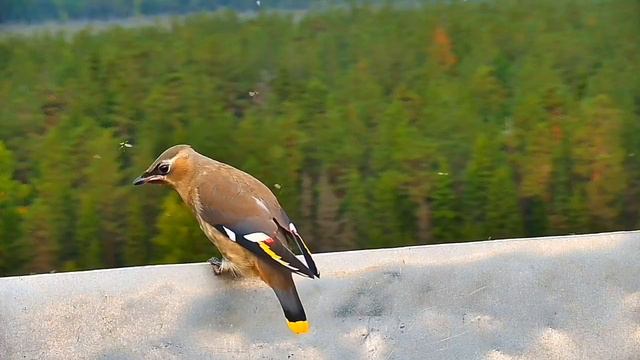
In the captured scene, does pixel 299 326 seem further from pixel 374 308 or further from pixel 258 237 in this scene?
pixel 374 308

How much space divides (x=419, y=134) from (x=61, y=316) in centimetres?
171

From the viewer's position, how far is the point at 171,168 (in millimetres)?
4453

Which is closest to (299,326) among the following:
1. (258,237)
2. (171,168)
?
(258,237)

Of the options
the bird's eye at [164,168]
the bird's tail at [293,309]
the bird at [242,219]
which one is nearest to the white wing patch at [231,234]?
the bird at [242,219]

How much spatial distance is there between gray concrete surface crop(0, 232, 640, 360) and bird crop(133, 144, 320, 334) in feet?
0.70

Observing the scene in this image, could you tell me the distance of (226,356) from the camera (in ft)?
→ 14.8

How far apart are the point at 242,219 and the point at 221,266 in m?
0.36

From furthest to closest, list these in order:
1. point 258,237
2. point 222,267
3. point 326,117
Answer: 1. point 326,117
2. point 222,267
3. point 258,237

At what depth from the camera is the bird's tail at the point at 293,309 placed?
429 cm

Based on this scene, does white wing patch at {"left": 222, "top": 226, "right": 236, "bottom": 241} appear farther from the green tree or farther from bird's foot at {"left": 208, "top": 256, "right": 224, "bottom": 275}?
the green tree

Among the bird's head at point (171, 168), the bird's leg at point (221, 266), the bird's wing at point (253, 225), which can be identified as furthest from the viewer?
the bird's leg at point (221, 266)

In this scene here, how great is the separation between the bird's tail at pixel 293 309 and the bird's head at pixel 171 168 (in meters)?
0.59

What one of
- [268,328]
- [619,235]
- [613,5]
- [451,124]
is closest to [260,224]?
[268,328]

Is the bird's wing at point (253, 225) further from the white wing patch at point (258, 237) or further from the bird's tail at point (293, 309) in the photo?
the bird's tail at point (293, 309)
